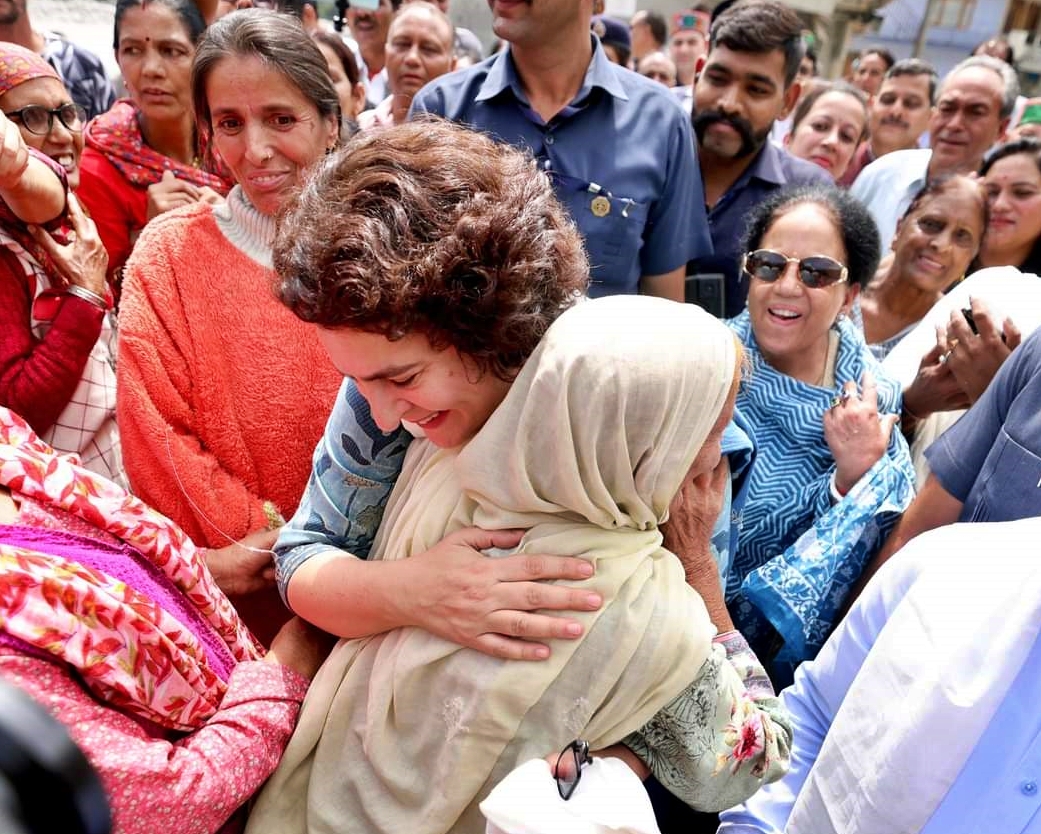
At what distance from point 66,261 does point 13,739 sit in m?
1.98

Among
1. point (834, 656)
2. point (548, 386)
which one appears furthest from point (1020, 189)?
point (548, 386)

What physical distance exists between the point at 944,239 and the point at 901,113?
3083mm

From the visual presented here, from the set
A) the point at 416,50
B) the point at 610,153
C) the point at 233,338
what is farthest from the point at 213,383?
the point at 416,50

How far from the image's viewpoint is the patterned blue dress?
2064 millimetres

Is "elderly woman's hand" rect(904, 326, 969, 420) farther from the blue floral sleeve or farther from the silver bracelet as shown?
the silver bracelet

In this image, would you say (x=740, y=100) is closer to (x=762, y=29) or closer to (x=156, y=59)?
(x=762, y=29)

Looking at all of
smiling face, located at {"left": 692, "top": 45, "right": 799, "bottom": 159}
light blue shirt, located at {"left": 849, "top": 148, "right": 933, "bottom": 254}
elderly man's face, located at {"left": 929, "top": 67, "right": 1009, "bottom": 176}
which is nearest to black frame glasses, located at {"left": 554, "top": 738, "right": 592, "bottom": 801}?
smiling face, located at {"left": 692, "top": 45, "right": 799, "bottom": 159}

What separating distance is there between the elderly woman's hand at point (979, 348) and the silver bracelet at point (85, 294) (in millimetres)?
2287

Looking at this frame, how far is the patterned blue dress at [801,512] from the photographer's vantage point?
206 centimetres

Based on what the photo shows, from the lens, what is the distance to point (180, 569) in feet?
4.30

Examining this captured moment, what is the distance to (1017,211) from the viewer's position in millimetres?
3498

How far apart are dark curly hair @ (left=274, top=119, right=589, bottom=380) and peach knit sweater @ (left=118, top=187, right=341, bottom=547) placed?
0.69m

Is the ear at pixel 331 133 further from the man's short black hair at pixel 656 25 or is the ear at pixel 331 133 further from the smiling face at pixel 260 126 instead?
the man's short black hair at pixel 656 25

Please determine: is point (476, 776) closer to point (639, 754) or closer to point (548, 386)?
point (639, 754)
